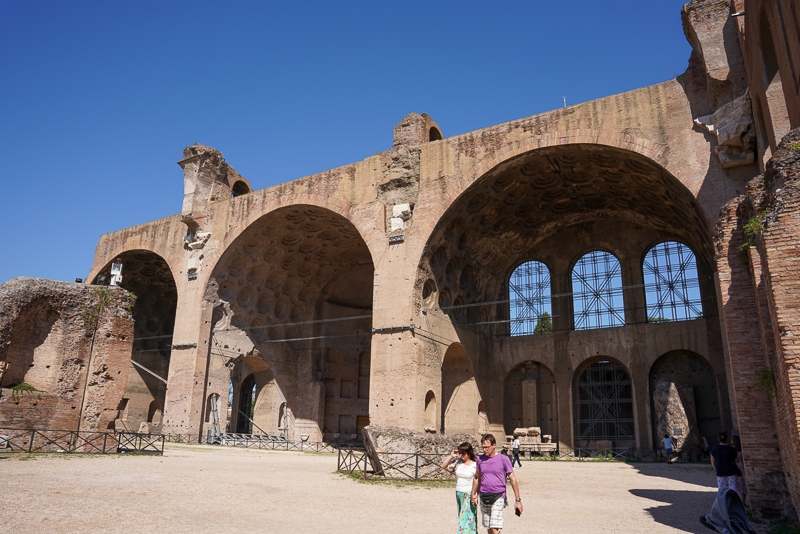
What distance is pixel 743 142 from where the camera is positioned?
13039 millimetres

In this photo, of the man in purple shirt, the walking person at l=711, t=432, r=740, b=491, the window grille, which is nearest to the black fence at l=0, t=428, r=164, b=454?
the man in purple shirt

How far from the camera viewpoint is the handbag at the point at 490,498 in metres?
5.00

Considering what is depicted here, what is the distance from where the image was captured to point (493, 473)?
5047mm

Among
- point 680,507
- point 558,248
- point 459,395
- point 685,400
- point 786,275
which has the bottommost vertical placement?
point 680,507

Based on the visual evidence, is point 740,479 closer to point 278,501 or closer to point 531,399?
point 278,501

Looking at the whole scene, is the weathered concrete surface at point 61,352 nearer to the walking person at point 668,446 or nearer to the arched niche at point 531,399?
the arched niche at point 531,399

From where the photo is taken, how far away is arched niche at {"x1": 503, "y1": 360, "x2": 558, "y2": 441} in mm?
20969

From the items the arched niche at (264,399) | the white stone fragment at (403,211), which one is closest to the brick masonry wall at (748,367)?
the white stone fragment at (403,211)

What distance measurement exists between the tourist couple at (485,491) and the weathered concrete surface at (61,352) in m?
11.7

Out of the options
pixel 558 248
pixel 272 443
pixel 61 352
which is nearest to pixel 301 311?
pixel 272 443

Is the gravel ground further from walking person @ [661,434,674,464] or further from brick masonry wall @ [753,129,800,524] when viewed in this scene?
walking person @ [661,434,674,464]

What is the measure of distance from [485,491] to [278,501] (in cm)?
376

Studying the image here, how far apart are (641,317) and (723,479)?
1444cm

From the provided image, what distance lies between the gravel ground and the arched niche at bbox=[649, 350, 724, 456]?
581 cm
